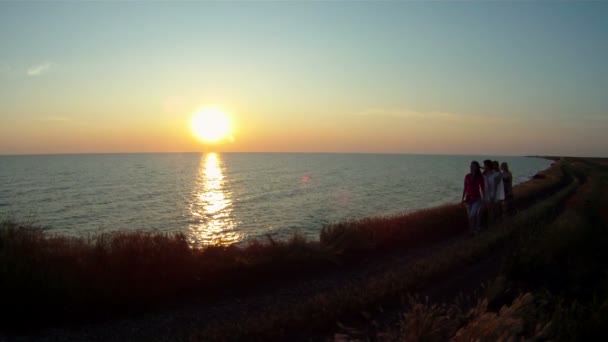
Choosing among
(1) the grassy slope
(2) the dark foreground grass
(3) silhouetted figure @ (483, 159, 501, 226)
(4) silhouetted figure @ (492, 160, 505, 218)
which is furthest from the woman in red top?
(2) the dark foreground grass

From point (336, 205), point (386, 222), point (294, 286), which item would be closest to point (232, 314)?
point (294, 286)

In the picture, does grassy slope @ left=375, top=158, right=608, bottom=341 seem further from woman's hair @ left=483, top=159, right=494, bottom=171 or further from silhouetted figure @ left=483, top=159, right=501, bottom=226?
woman's hair @ left=483, top=159, right=494, bottom=171

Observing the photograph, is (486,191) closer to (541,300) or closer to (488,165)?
(488,165)

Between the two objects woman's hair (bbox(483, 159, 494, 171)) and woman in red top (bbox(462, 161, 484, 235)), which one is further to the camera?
woman's hair (bbox(483, 159, 494, 171))

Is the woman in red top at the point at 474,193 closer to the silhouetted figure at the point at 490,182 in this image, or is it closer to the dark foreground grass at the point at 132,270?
the silhouetted figure at the point at 490,182

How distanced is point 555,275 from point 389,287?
10.8ft

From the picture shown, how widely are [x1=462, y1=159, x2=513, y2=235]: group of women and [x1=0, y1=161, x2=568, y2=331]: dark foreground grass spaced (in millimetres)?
3295

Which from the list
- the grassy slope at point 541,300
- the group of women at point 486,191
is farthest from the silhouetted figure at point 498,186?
the grassy slope at point 541,300

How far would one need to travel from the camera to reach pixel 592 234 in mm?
10562

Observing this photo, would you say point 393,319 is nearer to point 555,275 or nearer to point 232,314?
point 232,314

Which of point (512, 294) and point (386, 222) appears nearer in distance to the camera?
point (512, 294)

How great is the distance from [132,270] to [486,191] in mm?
12218

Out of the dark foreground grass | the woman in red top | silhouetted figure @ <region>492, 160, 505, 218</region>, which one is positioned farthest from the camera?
silhouetted figure @ <region>492, 160, 505, 218</region>

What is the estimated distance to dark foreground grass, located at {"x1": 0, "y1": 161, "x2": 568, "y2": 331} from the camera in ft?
24.5
